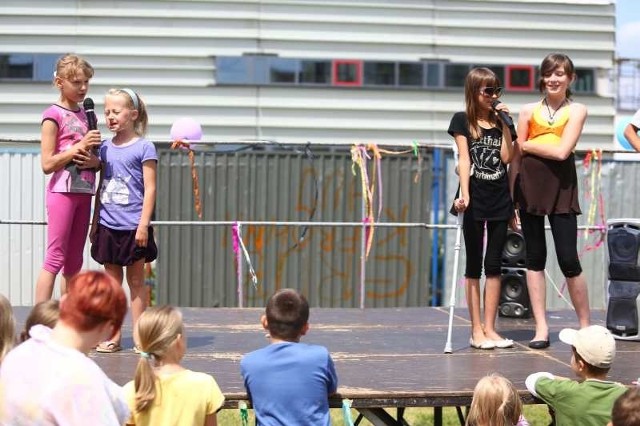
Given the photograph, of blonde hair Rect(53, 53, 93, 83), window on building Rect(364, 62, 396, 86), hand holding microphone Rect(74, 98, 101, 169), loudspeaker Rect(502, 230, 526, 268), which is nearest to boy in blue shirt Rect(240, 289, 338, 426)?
hand holding microphone Rect(74, 98, 101, 169)

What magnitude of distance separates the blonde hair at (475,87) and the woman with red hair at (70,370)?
3094mm

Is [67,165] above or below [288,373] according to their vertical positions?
above

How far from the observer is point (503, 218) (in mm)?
5844

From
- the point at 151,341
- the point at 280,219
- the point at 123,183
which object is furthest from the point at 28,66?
the point at 151,341

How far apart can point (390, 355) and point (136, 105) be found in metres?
1.89

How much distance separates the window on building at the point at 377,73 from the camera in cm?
1300

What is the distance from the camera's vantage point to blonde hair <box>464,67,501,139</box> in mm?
5637

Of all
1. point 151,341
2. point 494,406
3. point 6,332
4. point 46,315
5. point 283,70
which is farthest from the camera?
point 283,70

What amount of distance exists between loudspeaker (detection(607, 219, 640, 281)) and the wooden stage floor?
0.41 m

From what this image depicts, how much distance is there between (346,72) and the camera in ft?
42.5

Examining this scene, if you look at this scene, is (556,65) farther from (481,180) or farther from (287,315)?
(287,315)

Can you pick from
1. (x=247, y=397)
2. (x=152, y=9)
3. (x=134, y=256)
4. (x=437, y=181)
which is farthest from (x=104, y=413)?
(x=152, y=9)

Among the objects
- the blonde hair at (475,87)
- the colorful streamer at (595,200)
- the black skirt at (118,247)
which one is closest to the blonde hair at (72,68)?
the black skirt at (118,247)

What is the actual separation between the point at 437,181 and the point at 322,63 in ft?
6.67
